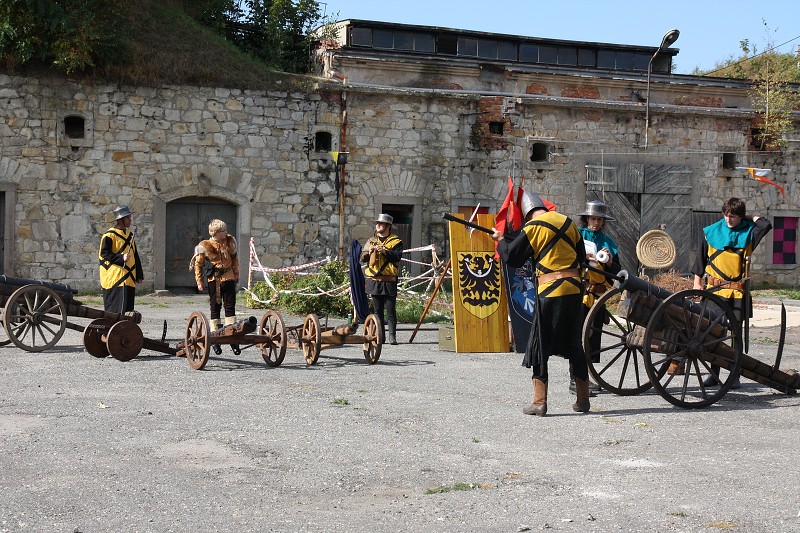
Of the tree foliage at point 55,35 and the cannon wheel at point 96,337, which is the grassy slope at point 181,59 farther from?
the cannon wheel at point 96,337

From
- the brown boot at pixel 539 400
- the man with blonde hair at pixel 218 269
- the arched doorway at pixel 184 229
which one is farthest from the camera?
the arched doorway at pixel 184 229

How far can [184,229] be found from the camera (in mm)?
21609

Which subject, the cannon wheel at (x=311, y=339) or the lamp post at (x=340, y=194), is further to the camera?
the lamp post at (x=340, y=194)

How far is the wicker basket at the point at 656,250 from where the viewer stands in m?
22.7

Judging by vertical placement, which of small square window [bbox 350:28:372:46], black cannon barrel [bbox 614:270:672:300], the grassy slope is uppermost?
small square window [bbox 350:28:372:46]

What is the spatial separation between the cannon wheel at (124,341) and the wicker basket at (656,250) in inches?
557

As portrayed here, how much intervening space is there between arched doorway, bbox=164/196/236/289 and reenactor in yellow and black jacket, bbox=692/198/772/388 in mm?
13944

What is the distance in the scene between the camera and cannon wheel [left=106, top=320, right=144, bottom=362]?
10.9m

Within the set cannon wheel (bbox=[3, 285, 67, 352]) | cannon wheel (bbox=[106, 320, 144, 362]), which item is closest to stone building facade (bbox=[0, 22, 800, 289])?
cannon wheel (bbox=[3, 285, 67, 352])

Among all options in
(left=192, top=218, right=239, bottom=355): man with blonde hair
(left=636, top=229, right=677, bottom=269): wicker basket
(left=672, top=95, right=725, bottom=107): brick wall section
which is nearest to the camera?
(left=192, top=218, right=239, bottom=355): man with blonde hair

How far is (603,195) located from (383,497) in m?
20.1

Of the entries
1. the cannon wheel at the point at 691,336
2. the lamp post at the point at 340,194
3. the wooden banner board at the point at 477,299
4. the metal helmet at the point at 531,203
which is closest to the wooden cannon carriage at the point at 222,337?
the wooden banner board at the point at 477,299

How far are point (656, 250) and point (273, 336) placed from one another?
1439 centimetres

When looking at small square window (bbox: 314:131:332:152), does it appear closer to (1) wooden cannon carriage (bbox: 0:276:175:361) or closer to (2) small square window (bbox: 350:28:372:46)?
(2) small square window (bbox: 350:28:372:46)
